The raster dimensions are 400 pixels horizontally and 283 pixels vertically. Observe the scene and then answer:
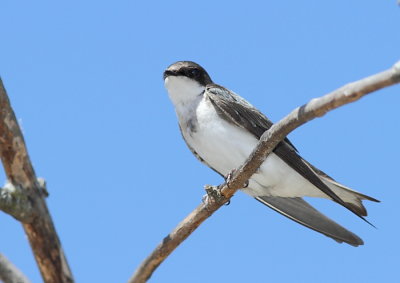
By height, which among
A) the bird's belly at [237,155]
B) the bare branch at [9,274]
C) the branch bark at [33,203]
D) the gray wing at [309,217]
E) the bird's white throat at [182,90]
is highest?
the bird's white throat at [182,90]

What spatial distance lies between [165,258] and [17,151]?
1.55m

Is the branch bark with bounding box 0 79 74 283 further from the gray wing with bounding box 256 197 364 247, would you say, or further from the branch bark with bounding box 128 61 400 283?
the gray wing with bounding box 256 197 364 247

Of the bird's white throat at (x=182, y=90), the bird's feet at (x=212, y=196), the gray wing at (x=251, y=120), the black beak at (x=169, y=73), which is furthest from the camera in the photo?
the black beak at (x=169, y=73)

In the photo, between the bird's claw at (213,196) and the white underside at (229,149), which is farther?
the white underside at (229,149)

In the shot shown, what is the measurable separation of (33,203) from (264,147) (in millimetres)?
1713

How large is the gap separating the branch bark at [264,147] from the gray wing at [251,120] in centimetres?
133

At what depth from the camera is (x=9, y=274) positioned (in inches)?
159

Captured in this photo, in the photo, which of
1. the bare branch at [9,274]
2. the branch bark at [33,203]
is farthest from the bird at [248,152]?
the bare branch at [9,274]

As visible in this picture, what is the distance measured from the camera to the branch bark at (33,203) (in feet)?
13.7


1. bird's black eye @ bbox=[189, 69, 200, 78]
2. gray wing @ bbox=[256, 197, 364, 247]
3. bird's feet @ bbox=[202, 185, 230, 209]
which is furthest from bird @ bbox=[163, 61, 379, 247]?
bird's feet @ bbox=[202, 185, 230, 209]

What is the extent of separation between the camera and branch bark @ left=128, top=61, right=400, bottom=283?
3893mm

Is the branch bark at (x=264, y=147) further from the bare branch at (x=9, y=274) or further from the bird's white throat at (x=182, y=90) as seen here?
the bird's white throat at (x=182, y=90)

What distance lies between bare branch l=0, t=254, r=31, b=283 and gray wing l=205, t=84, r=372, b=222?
3.48 metres

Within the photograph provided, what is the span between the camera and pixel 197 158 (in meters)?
7.67
